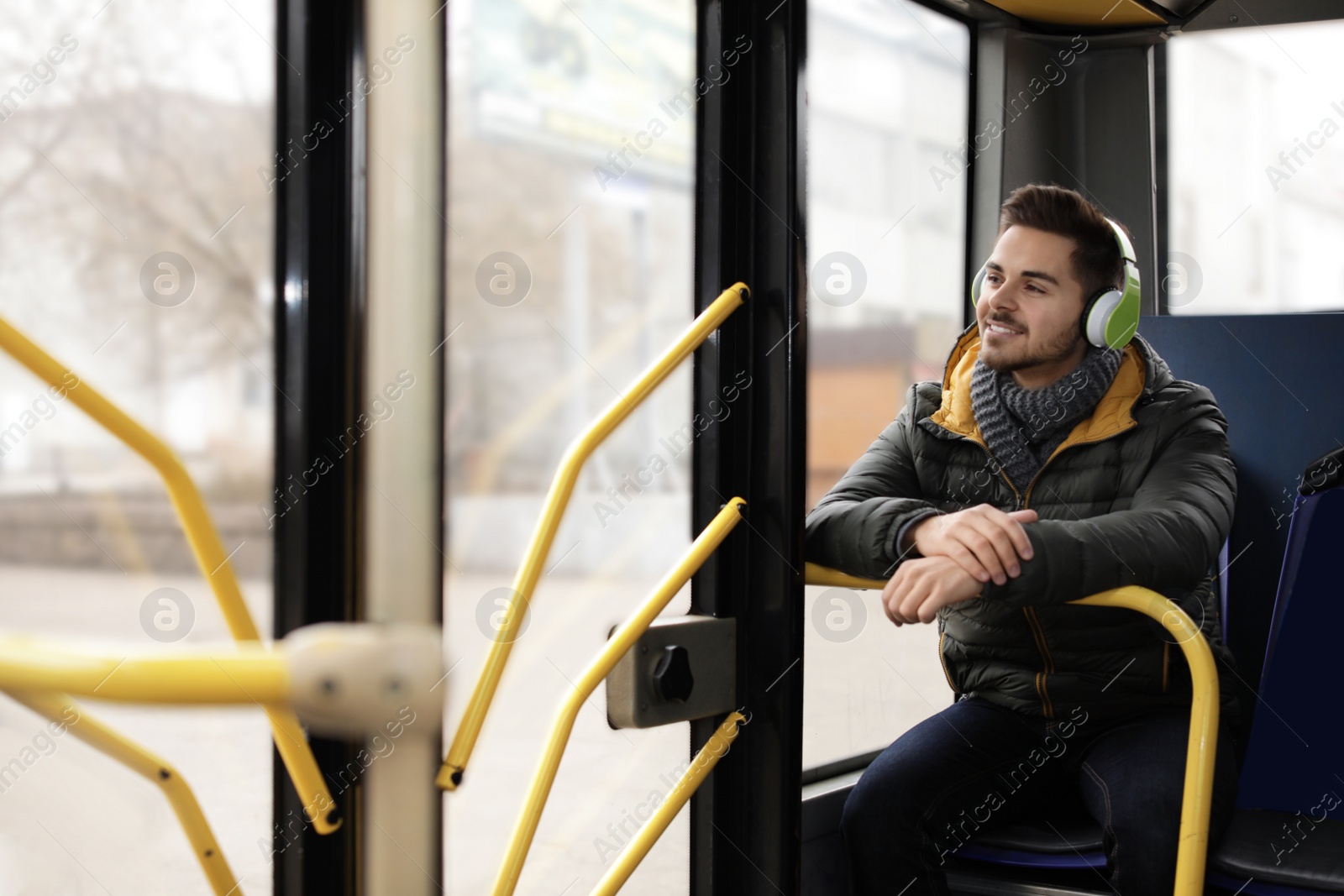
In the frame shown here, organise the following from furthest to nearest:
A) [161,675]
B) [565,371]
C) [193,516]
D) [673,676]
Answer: [565,371]
[673,676]
[193,516]
[161,675]

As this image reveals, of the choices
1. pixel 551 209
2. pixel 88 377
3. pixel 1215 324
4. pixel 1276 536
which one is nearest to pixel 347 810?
pixel 88 377

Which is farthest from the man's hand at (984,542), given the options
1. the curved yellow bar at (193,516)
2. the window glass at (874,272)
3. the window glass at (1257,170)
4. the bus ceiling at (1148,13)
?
the bus ceiling at (1148,13)

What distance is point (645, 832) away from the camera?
1555mm

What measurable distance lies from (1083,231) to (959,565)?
687 mm

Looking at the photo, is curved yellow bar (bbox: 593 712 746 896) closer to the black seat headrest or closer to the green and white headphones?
the green and white headphones

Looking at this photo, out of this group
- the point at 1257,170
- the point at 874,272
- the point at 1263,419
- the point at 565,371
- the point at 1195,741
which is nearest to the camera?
the point at 1195,741

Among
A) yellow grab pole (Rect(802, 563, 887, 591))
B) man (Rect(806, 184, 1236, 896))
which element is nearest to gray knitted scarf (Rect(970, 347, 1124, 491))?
man (Rect(806, 184, 1236, 896))

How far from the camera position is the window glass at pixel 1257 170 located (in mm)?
2461

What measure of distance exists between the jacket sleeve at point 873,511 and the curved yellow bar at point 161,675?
126cm

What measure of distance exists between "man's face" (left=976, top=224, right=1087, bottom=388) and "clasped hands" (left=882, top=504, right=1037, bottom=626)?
0.37 metres

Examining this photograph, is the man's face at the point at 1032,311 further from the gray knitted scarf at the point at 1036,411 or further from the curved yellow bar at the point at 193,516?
the curved yellow bar at the point at 193,516

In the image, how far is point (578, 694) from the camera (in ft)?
4.66

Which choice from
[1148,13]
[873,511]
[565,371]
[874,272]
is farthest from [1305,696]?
[1148,13]

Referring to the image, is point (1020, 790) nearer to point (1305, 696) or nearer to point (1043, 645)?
point (1043, 645)
